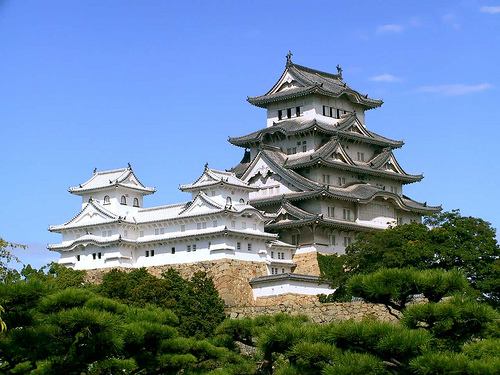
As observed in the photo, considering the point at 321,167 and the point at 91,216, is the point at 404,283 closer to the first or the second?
the point at 91,216

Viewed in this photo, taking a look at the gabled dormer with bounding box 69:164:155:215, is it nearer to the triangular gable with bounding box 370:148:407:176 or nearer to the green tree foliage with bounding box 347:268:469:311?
the triangular gable with bounding box 370:148:407:176

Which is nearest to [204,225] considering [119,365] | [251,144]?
[251,144]

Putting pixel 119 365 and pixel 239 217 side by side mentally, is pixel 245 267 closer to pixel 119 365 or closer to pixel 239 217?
pixel 239 217

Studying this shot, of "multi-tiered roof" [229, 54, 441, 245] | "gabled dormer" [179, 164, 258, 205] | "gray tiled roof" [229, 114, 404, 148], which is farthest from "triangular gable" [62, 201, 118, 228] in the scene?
"gray tiled roof" [229, 114, 404, 148]

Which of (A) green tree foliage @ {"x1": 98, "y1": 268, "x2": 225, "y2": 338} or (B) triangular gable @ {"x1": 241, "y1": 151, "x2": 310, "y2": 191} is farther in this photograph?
(B) triangular gable @ {"x1": 241, "y1": 151, "x2": 310, "y2": 191}

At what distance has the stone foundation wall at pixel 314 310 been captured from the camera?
5041 centimetres

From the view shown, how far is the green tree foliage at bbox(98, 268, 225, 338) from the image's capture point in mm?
48031

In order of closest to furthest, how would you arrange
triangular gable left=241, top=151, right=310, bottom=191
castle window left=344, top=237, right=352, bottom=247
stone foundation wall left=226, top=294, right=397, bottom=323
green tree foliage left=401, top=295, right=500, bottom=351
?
green tree foliage left=401, top=295, right=500, bottom=351, stone foundation wall left=226, top=294, right=397, bottom=323, castle window left=344, top=237, right=352, bottom=247, triangular gable left=241, top=151, right=310, bottom=191

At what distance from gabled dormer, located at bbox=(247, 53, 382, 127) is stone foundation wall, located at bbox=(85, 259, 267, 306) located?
1607 cm

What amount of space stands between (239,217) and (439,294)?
33288 millimetres

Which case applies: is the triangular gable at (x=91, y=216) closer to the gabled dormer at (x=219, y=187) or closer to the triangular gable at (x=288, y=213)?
the gabled dormer at (x=219, y=187)

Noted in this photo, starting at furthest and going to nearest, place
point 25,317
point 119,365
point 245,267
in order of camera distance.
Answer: point 245,267
point 119,365
point 25,317

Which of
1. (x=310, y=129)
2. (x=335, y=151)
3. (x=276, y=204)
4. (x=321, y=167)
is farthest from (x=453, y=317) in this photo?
(x=310, y=129)

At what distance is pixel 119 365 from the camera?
Result: 27.5 meters
